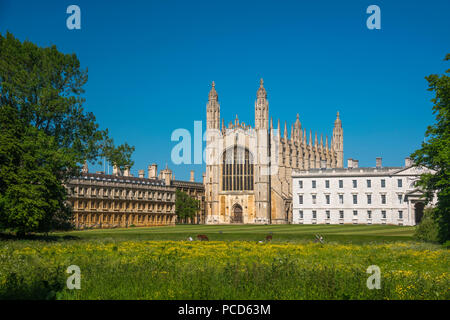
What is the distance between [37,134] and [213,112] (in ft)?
221

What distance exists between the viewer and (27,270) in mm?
15789

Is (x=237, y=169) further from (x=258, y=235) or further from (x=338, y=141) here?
(x=258, y=235)

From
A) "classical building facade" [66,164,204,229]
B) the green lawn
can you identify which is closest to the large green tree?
the green lawn

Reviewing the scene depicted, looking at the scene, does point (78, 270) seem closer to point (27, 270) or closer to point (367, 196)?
point (27, 270)

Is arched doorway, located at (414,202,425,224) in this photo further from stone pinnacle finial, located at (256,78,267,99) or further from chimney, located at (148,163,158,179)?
chimney, located at (148,163,158,179)

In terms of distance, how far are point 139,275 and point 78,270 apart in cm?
178

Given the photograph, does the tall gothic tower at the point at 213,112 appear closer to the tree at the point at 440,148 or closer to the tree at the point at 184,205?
the tree at the point at 184,205

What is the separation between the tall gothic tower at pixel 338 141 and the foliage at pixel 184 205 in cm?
3830

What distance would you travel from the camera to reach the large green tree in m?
33.6

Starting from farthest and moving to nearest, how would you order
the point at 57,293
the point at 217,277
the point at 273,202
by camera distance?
the point at 273,202
the point at 217,277
the point at 57,293

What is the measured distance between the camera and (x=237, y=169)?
10062 cm
